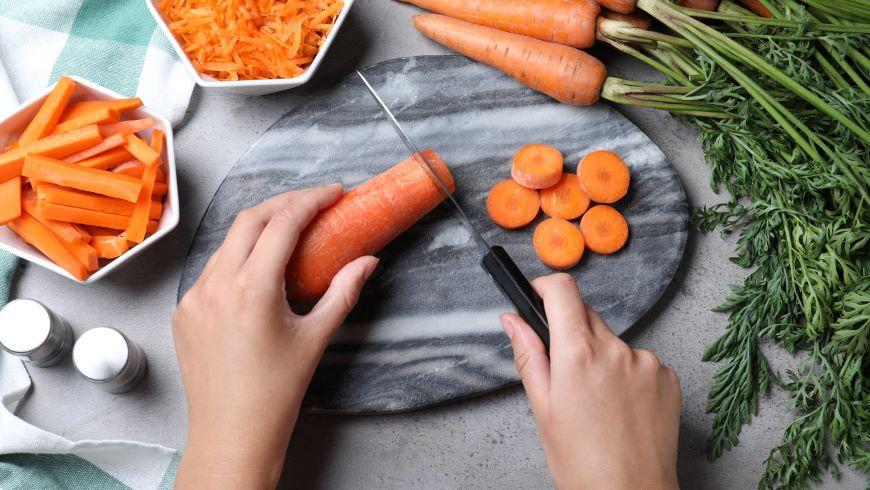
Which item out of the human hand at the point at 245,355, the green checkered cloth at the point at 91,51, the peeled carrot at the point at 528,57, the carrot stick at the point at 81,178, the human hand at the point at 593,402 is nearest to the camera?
the human hand at the point at 593,402

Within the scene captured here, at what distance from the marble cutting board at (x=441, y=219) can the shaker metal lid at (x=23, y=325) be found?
0.35 metres

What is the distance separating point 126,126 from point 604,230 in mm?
1328

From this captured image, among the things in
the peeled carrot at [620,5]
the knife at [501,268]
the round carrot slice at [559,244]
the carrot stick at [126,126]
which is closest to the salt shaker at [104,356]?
the carrot stick at [126,126]

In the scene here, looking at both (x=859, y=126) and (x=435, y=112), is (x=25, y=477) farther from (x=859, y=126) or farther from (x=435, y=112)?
(x=859, y=126)

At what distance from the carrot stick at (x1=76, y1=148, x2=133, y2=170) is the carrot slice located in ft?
0.27

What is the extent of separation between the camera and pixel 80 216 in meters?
1.81

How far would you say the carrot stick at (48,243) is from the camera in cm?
178

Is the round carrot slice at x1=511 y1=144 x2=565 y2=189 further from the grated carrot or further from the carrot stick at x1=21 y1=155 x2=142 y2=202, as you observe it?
the carrot stick at x1=21 y1=155 x2=142 y2=202

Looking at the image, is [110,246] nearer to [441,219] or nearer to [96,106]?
[96,106]

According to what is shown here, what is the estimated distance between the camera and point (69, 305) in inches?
80.2

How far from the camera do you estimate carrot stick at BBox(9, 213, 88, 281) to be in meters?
1.78

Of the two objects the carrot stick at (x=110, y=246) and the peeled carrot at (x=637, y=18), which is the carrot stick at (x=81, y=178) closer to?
the carrot stick at (x=110, y=246)

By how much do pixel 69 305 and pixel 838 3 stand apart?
2.21 m

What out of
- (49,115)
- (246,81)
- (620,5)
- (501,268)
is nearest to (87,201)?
(49,115)
